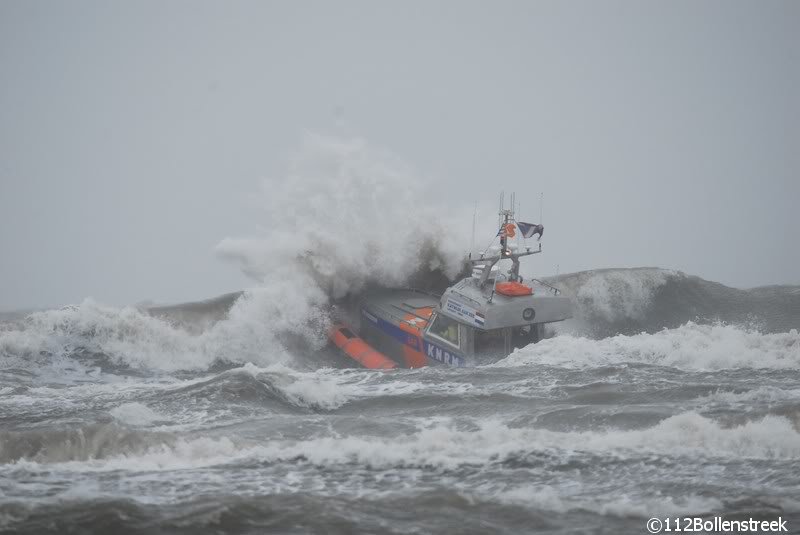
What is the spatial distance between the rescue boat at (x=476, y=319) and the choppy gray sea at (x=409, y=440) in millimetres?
579

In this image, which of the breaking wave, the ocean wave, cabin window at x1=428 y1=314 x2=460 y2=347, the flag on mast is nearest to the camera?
the breaking wave

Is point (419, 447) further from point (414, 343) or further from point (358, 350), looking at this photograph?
point (358, 350)

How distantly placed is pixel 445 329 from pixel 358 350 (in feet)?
9.30

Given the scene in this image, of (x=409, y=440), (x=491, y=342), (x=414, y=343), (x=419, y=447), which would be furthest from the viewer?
(x=414, y=343)

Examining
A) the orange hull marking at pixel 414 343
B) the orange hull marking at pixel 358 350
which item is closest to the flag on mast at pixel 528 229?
the orange hull marking at pixel 414 343

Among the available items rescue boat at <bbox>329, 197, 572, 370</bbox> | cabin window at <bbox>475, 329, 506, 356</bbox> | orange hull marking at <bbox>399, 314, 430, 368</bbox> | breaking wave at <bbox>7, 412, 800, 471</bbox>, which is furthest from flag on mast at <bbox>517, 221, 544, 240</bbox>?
breaking wave at <bbox>7, 412, 800, 471</bbox>

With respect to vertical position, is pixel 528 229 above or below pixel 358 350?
above

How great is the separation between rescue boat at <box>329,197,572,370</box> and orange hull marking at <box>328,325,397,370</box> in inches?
1.0

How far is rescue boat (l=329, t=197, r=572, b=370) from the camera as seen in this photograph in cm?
1555

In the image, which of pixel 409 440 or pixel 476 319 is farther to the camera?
pixel 476 319

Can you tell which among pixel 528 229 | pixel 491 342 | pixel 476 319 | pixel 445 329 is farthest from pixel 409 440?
pixel 528 229

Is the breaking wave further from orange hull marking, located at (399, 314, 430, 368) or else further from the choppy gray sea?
orange hull marking, located at (399, 314, 430, 368)

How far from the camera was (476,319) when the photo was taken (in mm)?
15344

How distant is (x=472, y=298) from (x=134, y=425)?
270 inches
